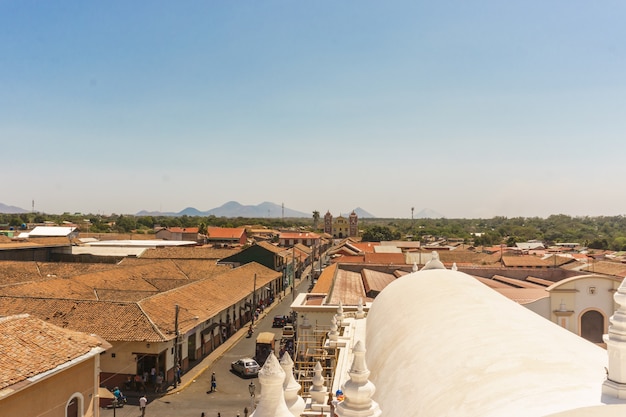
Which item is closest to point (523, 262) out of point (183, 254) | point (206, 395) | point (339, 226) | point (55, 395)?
point (206, 395)

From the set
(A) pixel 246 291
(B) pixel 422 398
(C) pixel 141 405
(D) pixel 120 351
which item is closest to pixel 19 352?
(C) pixel 141 405

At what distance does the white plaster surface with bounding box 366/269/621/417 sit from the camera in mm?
4312

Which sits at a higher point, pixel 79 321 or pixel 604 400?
pixel 604 400

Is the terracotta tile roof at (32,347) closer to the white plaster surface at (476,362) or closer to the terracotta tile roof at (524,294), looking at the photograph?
the white plaster surface at (476,362)

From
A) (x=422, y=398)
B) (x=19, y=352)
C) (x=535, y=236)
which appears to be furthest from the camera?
(x=535, y=236)

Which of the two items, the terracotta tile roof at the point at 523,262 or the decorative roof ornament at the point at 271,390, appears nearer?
the decorative roof ornament at the point at 271,390

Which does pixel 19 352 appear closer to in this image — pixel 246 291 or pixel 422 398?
pixel 422 398

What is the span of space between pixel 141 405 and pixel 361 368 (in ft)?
53.2

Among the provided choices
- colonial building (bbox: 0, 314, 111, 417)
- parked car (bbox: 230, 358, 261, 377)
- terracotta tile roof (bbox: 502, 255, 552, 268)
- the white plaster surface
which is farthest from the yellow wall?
terracotta tile roof (bbox: 502, 255, 552, 268)

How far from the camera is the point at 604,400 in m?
3.71

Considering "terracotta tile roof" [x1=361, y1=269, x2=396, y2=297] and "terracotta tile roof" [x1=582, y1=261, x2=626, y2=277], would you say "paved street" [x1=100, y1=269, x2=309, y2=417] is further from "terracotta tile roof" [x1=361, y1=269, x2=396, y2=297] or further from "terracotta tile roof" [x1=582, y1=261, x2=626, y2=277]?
"terracotta tile roof" [x1=582, y1=261, x2=626, y2=277]

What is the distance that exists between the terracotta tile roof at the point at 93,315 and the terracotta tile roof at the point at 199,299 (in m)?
0.71

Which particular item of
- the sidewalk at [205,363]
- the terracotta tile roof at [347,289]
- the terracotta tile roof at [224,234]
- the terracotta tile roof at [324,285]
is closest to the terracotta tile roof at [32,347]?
the sidewalk at [205,363]

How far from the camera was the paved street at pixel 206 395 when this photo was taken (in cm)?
1800
